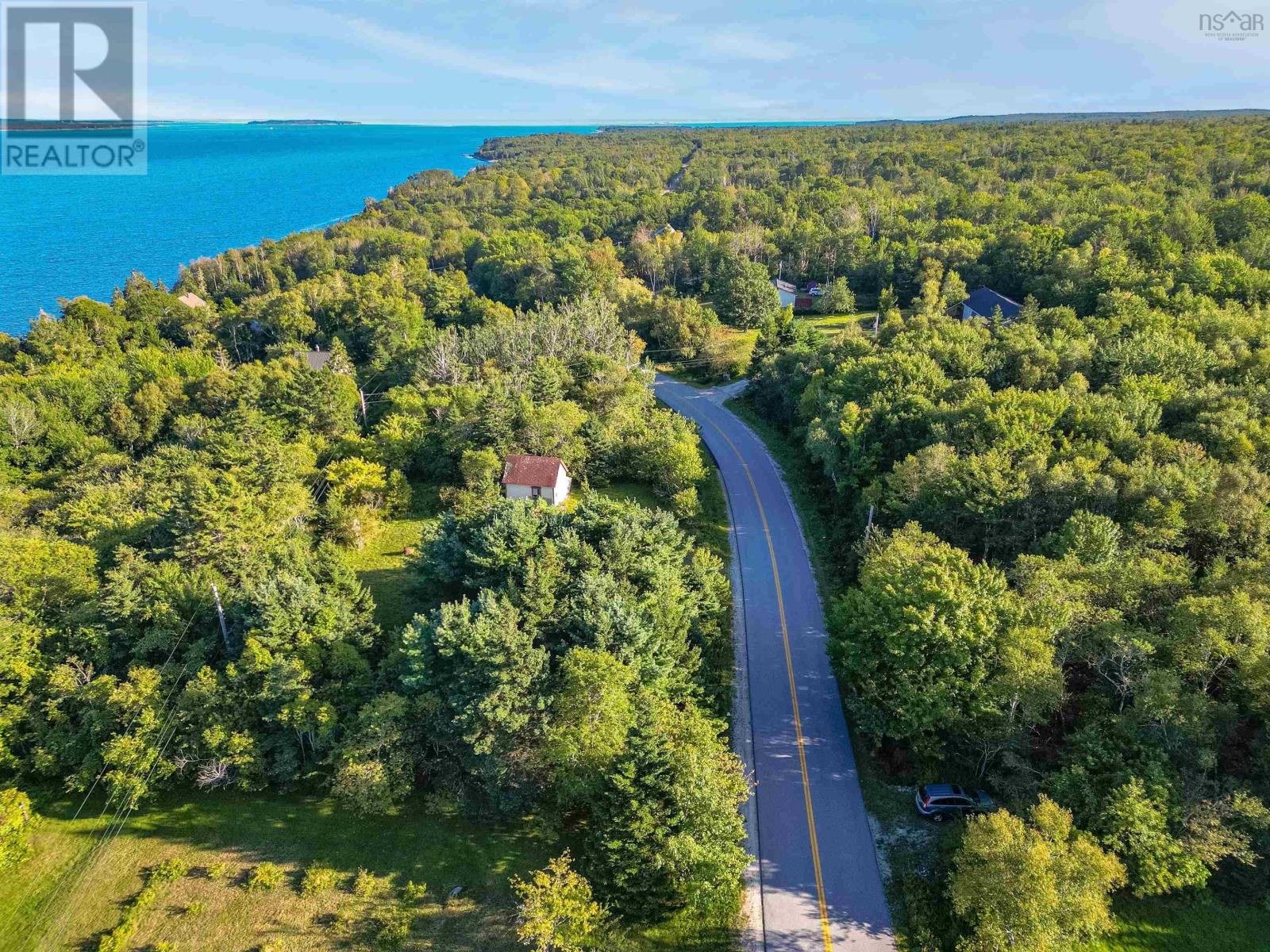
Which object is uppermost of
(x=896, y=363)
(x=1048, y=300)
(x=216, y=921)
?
(x=1048, y=300)

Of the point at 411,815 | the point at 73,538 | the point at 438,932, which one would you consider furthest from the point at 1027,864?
the point at 73,538

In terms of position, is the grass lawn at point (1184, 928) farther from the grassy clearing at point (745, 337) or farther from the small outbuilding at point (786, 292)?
the small outbuilding at point (786, 292)

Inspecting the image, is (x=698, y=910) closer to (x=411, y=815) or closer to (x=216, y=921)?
(x=411, y=815)

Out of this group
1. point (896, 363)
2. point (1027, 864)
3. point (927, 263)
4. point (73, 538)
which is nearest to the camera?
point (1027, 864)

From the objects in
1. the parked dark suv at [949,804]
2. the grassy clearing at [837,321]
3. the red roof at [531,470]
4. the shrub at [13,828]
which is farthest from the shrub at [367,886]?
the grassy clearing at [837,321]

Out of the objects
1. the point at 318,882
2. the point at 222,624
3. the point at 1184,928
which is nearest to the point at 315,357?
the point at 222,624

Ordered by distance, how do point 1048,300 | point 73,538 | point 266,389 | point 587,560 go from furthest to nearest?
point 1048,300 < point 266,389 < point 73,538 < point 587,560

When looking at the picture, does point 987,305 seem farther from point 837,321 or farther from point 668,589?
point 668,589
